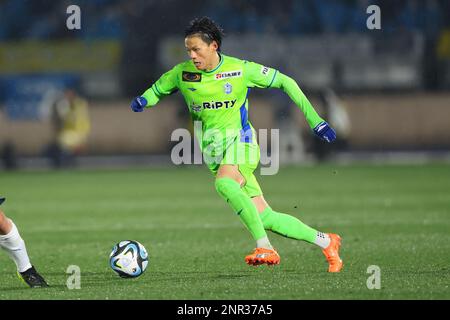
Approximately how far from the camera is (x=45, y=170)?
25891mm

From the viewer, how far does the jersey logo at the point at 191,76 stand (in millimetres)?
8914

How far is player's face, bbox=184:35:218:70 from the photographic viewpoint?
874 cm

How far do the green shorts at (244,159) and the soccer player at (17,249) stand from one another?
1.73m

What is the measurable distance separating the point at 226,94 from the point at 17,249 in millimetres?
2089

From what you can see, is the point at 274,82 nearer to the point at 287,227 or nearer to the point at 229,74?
the point at 229,74

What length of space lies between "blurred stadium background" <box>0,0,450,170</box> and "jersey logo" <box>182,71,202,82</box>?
62.0 feet

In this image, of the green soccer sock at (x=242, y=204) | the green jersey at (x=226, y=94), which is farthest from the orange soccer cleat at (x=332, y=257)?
the green jersey at (x=226, y=94)

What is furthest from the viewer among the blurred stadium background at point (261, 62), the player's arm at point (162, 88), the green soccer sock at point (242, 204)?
the blurred stadium background at point (261, 62)

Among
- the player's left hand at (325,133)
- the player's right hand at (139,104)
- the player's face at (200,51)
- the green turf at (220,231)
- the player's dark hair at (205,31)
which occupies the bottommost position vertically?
the green turf at (220,231)

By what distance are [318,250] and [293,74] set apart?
1957 centimetres

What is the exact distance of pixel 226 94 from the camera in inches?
350

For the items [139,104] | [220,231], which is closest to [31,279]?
[139,104]

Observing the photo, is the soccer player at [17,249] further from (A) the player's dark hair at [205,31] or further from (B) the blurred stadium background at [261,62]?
(B) the blurred stadium background at [261,62]

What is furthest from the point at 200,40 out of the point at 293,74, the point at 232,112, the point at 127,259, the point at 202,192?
the point at 293,74
